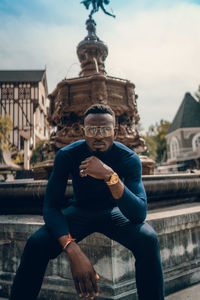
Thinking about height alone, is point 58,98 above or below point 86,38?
below

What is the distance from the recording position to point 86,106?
5102 mm

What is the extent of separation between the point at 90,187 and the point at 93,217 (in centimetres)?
25

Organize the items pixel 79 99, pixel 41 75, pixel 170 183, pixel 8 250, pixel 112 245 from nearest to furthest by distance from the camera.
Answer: pixel 112 245 → pixel 8 250 → pixel 170 183 → pixel 79 99 → pixel 41 75

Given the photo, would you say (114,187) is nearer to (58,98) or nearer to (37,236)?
(37,236)

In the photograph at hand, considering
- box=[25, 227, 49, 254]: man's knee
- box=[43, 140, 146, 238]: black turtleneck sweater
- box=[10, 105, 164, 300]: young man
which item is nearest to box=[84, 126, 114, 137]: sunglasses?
box=[10, 105, 164, 300]: young man

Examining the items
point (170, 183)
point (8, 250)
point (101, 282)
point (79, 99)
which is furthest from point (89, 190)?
point (79, 99)

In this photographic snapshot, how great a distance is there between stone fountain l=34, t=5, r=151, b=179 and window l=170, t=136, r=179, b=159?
36.8 metres

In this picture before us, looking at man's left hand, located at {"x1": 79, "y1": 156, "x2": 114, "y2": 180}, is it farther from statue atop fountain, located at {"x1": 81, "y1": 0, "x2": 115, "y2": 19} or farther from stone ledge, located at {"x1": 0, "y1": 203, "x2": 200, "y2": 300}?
statue atop fountain, located at {"x1": 81, "y1": 0, "x2": 115, "y2": 19}

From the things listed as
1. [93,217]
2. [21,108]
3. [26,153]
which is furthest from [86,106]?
[26,153]

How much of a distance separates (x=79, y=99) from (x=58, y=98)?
530mm

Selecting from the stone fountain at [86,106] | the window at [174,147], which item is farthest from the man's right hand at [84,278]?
the window at [174,147]

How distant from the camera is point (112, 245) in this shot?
2.17 metres

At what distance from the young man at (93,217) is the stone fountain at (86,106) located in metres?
2.84

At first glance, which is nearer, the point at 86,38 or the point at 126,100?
the point at 126,100
